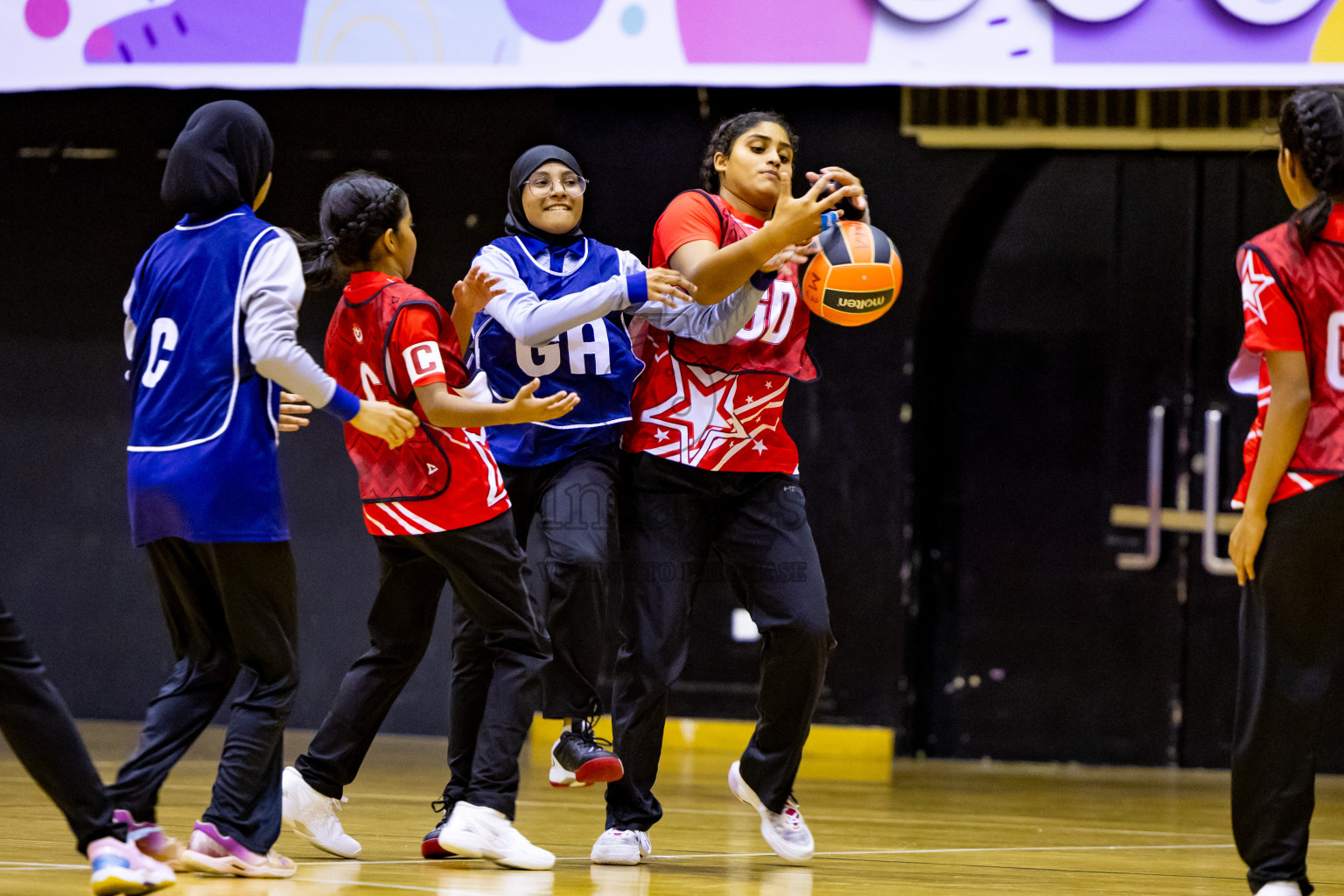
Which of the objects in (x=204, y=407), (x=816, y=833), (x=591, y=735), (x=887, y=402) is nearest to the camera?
(x=204, y=407)

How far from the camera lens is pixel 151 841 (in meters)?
3.06

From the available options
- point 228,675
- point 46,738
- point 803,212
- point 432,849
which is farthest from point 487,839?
point 803,212

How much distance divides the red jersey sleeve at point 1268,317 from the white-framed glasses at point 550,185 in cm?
179

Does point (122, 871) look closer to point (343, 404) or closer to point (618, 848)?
point (343, 404)

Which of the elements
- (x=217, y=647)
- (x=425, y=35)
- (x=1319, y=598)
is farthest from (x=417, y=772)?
(x=1319, y=598)

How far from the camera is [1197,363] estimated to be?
21.2 feet

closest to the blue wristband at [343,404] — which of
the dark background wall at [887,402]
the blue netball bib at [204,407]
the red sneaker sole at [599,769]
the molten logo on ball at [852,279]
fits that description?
the blue netball bib at [204,407]

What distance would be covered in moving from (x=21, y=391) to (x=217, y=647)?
176 inches

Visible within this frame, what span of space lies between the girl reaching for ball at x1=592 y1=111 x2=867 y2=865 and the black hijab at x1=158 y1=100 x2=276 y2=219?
3.52 ft

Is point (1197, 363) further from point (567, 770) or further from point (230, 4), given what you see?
point (230, 4)

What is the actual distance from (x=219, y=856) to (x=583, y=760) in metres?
0.91

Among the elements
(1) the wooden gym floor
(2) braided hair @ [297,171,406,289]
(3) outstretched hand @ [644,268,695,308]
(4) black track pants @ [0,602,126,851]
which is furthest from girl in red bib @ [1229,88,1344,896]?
(4) black track pants @ [0,602,126,851]

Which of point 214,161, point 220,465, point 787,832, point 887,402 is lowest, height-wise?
point 787,832

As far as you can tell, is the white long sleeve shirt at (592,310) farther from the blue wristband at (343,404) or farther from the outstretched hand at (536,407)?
the blue wristband at (343,404)
